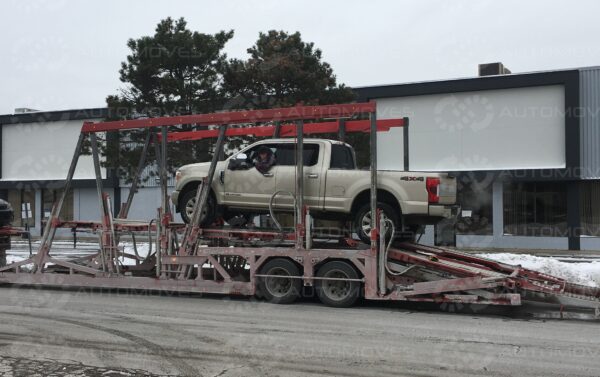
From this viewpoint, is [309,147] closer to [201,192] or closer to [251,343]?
[201,192]

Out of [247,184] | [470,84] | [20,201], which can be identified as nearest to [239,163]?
[247,184]

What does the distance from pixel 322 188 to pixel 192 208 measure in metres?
2.52

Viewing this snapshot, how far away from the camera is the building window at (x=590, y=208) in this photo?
25656mm

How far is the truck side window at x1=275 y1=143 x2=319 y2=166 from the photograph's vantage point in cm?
1038

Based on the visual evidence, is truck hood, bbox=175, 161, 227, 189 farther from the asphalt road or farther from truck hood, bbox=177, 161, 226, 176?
the asphalt road

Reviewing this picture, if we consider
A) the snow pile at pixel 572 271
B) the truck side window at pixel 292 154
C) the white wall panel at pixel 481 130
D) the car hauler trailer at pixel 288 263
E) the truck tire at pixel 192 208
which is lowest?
the snow pile at pixel 572 271

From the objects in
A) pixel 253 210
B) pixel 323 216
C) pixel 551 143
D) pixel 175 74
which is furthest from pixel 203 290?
pixel 551 143

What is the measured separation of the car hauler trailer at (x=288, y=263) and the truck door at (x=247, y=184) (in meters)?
0.37

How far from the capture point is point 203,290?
10484 millimetres

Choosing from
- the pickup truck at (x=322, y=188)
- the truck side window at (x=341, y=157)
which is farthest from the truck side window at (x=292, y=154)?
the truck side window at (x=341, y=157)

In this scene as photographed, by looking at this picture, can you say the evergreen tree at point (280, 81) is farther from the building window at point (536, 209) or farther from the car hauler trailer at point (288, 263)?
the building window at point (536, 209)

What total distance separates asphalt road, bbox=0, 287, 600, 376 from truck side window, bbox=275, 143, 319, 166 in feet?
8.00

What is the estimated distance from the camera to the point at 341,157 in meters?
10.6

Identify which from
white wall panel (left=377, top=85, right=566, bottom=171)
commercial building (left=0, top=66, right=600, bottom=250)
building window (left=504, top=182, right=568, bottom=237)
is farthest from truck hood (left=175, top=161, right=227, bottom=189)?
building window (left=504, top=182, right=568, bottom=237)
